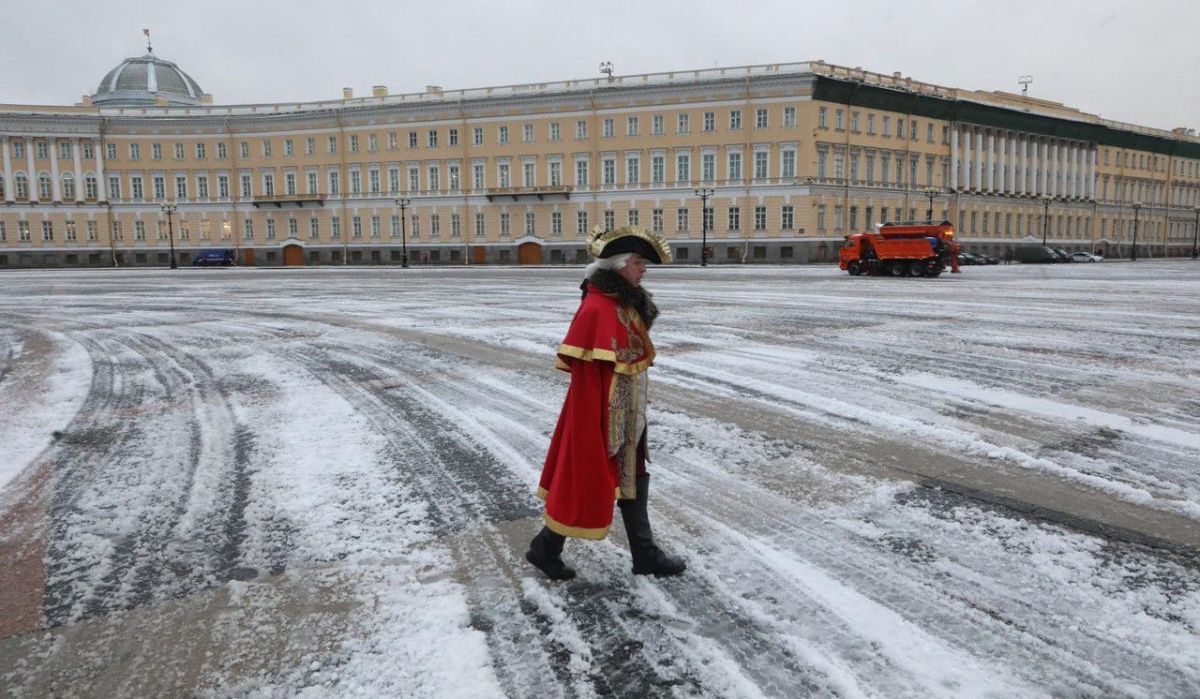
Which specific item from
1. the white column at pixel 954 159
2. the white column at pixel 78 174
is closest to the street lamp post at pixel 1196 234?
the white column at pixel 954 159

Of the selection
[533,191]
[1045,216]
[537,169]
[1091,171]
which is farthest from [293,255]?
[1091,171]

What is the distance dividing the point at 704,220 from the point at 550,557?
48.9 metres

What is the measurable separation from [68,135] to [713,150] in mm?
53567

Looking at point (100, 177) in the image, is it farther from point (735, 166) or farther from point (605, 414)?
point (605, 414)

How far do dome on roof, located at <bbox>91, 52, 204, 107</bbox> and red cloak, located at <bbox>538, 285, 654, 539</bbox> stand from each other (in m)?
79.1

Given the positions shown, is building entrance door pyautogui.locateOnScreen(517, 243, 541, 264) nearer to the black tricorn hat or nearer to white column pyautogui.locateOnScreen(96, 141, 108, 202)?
white column pyautogui.locateOnScreen(96, 141, 108, 202)

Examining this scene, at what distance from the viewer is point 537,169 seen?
56.6 meters

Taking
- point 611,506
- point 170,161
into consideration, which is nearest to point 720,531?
point 611,506

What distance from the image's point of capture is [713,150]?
172 feet

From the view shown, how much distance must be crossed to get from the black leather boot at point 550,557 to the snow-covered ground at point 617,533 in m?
0.07

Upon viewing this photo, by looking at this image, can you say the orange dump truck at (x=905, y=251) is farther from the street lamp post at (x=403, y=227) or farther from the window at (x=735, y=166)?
the street lamp post at (x=403, y=227)

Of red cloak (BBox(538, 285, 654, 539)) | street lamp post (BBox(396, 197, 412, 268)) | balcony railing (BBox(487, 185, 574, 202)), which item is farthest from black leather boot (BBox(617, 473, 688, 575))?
balcony railing (BBox(487, 185, 574, 202))

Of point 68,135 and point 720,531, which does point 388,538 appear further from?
point 68,135

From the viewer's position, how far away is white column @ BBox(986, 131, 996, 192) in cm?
6366
